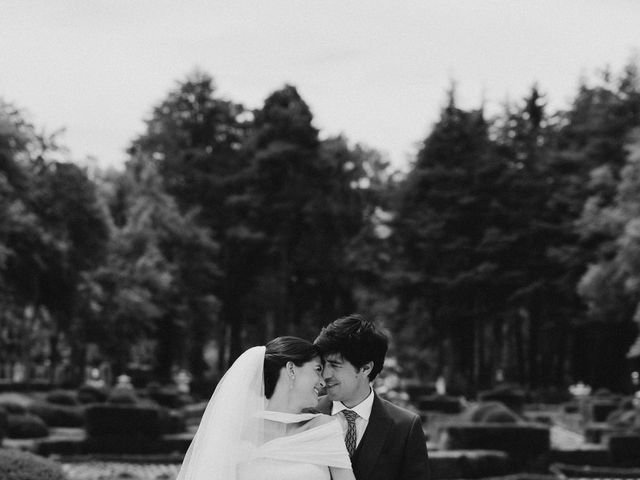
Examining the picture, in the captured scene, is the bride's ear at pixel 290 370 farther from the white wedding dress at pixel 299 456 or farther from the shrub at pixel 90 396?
the shrub at pixel 90 396

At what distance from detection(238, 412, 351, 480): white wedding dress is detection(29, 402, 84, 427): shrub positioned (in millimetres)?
25943

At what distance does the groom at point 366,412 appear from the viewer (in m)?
4.30

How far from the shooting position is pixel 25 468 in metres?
8.19

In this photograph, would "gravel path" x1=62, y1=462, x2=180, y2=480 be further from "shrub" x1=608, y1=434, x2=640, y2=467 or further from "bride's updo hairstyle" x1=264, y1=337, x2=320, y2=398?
"bride's updo hairstyle" x1=264, y1=337, x2=320, y2=398

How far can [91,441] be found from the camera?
2169 centimetres

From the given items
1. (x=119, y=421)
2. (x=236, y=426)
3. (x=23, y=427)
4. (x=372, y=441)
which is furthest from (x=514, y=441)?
(x=236, y=426)

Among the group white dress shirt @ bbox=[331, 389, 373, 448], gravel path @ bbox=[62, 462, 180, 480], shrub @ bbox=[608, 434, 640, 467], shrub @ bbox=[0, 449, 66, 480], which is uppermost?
white dress shirt @ bbox=[331, 389, 373, 448]

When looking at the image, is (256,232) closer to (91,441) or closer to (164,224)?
(164,224)

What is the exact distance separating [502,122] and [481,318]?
11.2 metres

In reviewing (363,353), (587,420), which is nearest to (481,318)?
(587,420)

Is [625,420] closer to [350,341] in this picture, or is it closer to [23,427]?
[23,427]

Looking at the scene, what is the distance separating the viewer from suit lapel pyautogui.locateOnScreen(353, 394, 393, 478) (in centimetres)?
428

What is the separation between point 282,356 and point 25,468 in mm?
4756

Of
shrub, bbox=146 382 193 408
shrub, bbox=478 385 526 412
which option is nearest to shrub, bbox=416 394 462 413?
shrub, bbox=478 385 526 412
